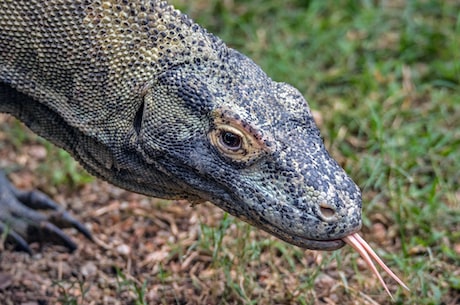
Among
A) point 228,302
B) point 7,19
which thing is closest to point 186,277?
point 228,302

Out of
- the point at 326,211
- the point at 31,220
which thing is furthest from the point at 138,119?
the point at 31,220

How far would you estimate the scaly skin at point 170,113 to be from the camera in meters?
3.75

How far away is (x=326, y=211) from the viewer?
3.67 m

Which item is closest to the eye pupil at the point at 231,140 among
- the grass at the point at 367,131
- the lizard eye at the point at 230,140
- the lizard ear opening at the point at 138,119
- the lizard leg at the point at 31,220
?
the lizard eye at the point at 230,140

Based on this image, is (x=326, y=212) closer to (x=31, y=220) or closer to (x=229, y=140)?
(x=229, y=140)

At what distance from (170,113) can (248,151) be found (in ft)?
1.33

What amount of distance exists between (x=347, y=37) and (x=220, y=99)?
355cm

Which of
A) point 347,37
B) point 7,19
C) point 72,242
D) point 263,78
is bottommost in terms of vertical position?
point 72,242

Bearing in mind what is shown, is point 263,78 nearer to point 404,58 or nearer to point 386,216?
point 386,216

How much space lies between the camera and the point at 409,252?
5.32 metres

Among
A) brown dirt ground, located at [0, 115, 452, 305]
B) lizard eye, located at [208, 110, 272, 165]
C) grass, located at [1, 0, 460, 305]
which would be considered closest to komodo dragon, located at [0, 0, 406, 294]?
lizard eye, located at [208, 110, 272, 165]

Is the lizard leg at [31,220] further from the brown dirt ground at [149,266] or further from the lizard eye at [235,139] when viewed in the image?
the lizard eye at [235,139]

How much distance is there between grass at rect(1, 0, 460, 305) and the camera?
16.5ft

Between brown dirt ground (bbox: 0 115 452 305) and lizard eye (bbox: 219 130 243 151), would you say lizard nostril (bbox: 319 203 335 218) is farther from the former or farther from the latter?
brown dirt ground (bbox: 0 115 452 305)
